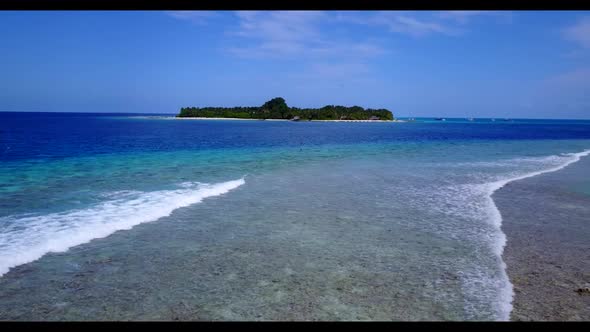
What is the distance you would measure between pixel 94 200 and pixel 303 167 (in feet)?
41.0

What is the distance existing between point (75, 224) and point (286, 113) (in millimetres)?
170880

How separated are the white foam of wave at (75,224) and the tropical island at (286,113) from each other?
156508 mm

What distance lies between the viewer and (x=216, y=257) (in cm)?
786

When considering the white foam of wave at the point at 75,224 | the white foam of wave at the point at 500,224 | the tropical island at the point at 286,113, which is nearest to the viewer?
the white foam of wave at the point at 500,224

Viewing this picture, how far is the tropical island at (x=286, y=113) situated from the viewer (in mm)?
171625

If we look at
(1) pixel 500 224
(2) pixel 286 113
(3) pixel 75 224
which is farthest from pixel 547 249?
(2) pixel 286 113

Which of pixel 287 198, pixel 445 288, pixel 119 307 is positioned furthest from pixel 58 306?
pixel 287 198

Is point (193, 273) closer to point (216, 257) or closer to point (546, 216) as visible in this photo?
point (216, 257)

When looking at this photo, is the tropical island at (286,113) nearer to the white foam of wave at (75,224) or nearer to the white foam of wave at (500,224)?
the white foam of wave at (500,224)

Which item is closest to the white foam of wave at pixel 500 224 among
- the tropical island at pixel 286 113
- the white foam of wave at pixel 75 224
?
the white foam of wave at pixel 75 224

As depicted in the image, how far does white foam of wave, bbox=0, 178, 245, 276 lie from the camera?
313 inches

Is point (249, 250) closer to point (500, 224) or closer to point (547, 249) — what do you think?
point (547, 249)

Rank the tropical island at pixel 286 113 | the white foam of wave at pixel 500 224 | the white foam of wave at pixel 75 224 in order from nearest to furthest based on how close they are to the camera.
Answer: the white foam of wave at pixel 500 224
the white foam of wave at pixel 75 224
the tropical island at pixel 286 113
